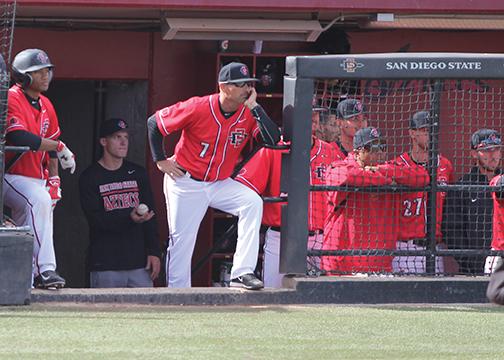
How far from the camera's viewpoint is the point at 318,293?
7.87 meters

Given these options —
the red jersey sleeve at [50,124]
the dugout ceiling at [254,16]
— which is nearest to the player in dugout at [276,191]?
the dugout ceiling at [254,16]

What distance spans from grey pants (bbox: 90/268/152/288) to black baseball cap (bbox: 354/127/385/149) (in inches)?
81.3

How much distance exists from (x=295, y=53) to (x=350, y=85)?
6.50 ft

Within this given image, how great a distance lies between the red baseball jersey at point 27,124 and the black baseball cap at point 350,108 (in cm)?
196

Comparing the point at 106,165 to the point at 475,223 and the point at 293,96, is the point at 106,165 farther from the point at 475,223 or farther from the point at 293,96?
the point at 475,223

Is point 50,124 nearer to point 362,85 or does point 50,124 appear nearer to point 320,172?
point 320,172

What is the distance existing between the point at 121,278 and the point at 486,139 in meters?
2.85

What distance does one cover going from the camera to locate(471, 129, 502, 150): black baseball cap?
8.62 meters

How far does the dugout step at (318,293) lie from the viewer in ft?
24.9

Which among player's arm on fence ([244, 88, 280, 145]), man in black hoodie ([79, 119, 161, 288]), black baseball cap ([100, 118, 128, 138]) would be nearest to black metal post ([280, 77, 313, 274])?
player's arm on fence ([244, 88, 280, 145])

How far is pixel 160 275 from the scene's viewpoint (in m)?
10.2

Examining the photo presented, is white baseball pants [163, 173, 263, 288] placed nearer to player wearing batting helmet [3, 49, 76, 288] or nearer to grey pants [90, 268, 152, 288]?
player wearing batting helmet [3, 49, 76, 288]

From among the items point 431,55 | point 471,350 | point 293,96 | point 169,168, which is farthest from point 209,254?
point 471,350

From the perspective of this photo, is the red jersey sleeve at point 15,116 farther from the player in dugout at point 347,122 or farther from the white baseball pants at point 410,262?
the white baseball pants at point 410,262
